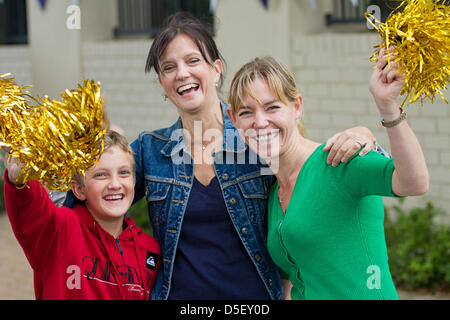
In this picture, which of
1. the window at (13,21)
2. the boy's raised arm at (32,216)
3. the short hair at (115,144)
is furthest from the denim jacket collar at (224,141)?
the window at (13,21)

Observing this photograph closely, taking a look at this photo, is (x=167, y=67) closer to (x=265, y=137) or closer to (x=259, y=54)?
(x=265, y=137)

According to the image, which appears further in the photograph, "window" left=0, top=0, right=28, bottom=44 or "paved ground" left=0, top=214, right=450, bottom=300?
"window" left=0, top=0, right=28, bottom=44

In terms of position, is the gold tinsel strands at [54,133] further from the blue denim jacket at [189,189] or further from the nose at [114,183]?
the blue denim jacket at [189,189]

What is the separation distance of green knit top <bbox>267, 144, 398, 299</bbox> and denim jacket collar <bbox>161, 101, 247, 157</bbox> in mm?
449

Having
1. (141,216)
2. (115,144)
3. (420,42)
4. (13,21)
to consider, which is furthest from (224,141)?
(13,21)

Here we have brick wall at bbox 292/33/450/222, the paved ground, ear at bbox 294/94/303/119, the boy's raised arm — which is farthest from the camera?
brick wall at bbox 292/33/450/222

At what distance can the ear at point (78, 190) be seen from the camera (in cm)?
236

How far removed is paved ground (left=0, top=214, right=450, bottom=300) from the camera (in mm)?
4727

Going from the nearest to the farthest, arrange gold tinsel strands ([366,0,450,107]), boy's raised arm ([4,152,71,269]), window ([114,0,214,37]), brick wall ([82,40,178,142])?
gold tinsel strands ([366,0,450,107]) → boy's raised arm ([4,152,71,269]) → brick wall ([82,40,178,142]) → window ([114,0,214,37])

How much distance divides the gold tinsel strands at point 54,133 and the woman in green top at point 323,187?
613mm

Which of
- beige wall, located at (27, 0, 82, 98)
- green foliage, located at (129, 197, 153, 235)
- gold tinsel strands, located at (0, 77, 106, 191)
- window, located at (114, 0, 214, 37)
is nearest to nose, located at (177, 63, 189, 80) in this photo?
gold tinsel strands, located at (0, 77, 106, 191)

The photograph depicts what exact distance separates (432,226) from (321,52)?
1.97m

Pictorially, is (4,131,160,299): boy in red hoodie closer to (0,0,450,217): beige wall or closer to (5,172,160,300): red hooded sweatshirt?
(5,172,160,300): red hooded sweatshirt
